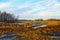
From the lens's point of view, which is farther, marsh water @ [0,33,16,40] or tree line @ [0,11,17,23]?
tree line @ [0,11,17,23]

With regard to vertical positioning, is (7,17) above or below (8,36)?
above

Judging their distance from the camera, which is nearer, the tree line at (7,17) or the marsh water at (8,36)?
the marsh water at (8,36)

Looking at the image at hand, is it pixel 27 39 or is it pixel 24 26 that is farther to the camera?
pixel 24 26

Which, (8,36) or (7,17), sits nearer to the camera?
(8,36)

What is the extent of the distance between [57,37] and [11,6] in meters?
1.52

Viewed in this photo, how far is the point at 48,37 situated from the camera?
326 centimetres

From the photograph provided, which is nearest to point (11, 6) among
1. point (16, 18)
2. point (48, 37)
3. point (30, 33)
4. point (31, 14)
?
point (16, 18)

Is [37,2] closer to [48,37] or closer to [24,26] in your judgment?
[24,26]

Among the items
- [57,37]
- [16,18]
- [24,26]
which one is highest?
[16,18]

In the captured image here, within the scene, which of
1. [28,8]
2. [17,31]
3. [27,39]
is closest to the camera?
[27,39]

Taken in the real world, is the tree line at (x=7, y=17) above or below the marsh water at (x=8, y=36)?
above

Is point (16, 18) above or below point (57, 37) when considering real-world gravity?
above

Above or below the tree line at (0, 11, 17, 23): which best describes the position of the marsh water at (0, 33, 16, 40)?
below

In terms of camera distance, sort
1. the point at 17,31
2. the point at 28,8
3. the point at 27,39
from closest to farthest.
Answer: the point at 27,39 → the point at 17,31 → the point at 28,8
